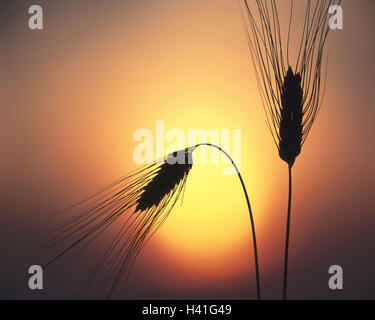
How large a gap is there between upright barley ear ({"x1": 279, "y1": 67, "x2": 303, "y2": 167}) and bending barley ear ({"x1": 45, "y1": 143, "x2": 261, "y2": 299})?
0.21 meters

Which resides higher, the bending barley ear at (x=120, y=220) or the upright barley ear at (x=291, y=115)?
the upright barley ear at (x=291, y=115)

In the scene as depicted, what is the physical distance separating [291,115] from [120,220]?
91 cm

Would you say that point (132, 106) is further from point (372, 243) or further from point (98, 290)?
point (372, 243)

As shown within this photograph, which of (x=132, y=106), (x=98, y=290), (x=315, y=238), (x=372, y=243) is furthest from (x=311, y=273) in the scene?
(x=132, y=106)

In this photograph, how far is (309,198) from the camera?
145 cm

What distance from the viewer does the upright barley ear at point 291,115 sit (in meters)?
0.73

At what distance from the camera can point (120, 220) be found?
56.5 inches

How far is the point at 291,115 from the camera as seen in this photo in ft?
2.42

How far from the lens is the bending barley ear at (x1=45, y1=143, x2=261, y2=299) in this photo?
2.45ft

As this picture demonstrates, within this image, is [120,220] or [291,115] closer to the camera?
[291,115]

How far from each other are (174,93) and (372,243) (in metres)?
1.01

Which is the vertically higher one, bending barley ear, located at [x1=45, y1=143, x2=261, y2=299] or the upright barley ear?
the upright barley ear

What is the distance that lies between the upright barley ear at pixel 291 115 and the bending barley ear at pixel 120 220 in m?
0.21

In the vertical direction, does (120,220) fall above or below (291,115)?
below
